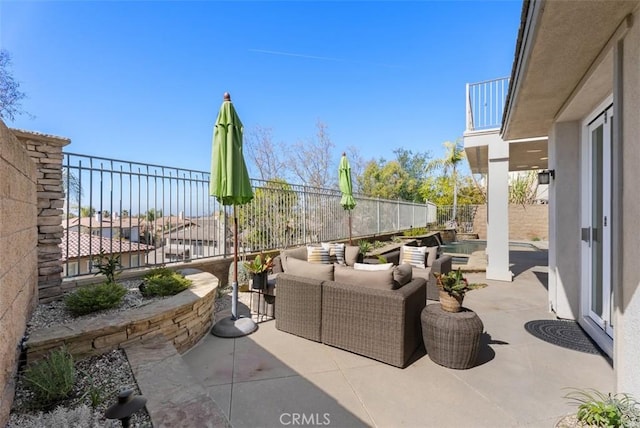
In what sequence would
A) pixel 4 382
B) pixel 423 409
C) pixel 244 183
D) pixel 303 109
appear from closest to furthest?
1. pixel 4 382
2. pixel 423 409
3. pixel 244 183
4. pixel 303 109

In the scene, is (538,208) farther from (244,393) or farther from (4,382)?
(4,382)

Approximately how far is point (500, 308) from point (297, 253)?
3536 millimetres

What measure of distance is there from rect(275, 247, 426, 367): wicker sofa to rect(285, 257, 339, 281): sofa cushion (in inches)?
1.5

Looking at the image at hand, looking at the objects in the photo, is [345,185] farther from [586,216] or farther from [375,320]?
[375,320]

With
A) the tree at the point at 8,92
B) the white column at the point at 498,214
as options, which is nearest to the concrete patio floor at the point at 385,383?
the white column at the point at 498,214

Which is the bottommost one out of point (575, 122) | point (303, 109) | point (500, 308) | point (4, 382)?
point (500, 308)

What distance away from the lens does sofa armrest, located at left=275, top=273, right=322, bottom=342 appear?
11.3 ft

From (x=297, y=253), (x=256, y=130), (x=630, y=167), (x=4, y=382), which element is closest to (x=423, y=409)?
(x=630, y=167)

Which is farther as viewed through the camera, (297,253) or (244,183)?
(297,253)

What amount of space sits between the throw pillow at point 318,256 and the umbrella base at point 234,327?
2.14m

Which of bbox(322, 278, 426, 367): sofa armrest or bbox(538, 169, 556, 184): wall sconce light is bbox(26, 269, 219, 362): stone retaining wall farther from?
bbox(538, 169, 556, 184): wall sconce light

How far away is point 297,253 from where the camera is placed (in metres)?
5.67

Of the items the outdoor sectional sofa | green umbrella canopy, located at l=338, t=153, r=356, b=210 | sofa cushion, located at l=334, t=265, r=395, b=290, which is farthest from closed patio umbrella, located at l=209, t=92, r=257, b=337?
green umbrella canopy, located at l=338, t=153, r=356, b=210

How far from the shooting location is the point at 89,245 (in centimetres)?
384
